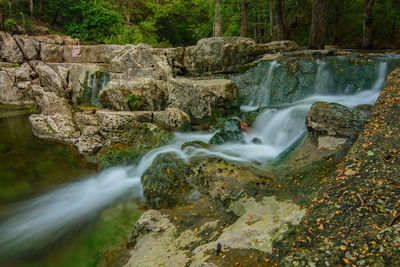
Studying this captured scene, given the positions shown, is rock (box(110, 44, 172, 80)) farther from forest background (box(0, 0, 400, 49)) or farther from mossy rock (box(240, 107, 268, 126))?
forest background (box(0, 0, 400, 49))

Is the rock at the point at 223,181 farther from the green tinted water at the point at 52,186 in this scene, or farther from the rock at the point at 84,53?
the rock at the point at 84,53

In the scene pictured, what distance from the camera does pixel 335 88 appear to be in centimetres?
878

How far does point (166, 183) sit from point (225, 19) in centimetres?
1777

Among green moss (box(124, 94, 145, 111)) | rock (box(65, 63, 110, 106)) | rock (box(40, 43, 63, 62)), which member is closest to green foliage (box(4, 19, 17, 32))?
rock (box(40, 43, 63, 62))

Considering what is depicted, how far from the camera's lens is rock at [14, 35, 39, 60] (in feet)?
44.9

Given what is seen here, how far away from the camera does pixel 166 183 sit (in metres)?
5.33

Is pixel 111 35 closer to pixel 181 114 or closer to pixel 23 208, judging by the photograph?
pixel 181 114

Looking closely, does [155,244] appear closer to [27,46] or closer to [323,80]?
[323,80]

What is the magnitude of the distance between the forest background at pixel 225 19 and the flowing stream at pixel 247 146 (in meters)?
3.00

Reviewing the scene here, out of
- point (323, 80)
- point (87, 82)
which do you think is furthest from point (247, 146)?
point (87, 82)

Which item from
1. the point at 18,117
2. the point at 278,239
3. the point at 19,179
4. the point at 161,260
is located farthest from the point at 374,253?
the point at 18,117

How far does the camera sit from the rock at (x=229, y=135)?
23.7ft

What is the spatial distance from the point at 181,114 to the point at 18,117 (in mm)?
8291

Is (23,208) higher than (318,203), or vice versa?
(318,203)
